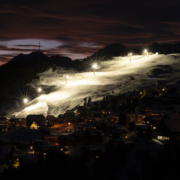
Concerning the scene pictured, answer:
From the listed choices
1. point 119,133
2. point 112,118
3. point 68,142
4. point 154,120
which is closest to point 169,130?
point 154,120

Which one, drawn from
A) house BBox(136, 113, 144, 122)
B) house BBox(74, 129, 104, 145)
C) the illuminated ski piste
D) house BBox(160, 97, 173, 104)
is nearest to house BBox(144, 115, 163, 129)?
house BBox(136, 113, 144, 122)

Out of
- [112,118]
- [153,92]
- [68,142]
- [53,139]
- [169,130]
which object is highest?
[153,92]

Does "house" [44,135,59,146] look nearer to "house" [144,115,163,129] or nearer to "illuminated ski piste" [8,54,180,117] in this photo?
"house" [144,115,163,129]

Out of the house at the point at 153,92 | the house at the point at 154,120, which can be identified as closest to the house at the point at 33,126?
the house at the point at 154,120

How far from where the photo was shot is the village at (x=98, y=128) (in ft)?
105

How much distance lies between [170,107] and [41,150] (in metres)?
26.9

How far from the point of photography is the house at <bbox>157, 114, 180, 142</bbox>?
29.1 metres

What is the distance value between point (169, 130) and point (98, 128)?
1634 cm

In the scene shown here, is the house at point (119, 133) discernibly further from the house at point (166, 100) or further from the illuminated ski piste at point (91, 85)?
the illuminated ski piste at point (91, 85)

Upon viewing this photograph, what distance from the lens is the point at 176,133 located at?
2916 cm

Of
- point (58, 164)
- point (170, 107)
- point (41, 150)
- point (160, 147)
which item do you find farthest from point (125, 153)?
point (170, 107)

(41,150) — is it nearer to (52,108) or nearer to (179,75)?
(52,108)

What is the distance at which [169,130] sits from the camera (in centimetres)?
2962

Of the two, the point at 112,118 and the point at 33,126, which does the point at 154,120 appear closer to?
the point at 112,118
